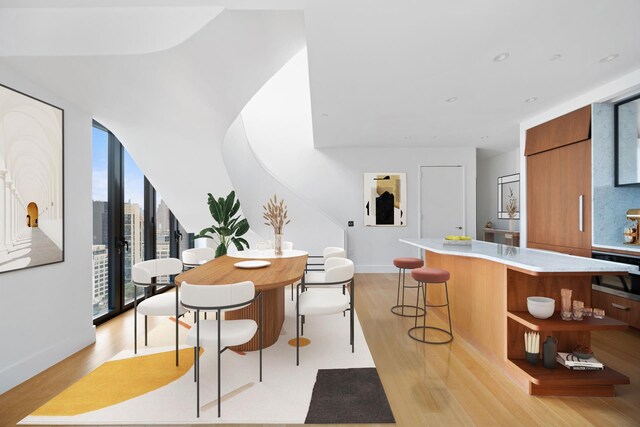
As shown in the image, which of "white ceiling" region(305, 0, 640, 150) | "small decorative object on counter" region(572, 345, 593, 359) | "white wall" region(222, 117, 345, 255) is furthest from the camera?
"white wall" region(222, 117, 345, 255)

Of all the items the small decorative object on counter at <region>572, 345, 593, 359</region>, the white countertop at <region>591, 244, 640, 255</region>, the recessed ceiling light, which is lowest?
the small decorative object on counter at <region>572, 345, 593, 359</region>

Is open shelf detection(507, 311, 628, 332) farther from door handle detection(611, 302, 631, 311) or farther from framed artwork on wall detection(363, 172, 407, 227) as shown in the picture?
framed artwork on wall detection(363, 172, 407, 227)

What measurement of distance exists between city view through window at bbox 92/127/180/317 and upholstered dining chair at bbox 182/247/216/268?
0.99m

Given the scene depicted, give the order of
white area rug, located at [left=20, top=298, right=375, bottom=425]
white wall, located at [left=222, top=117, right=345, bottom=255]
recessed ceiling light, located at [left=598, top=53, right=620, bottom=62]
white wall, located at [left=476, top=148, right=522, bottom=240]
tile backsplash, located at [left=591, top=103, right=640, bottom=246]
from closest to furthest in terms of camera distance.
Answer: white area rug, located at [left=20, top=298, right=375, bottom=425] < recessed ceiling light, located at [left=598, top=53, right=620, bottom=62] < tile backsplash, located at [left=591, top=103, right=640, bottom=246] < white wall, located at [left=222, top=117, right=345, bottom=255] < white wall, located at [left=476, top=148, right=522, bottom=240]

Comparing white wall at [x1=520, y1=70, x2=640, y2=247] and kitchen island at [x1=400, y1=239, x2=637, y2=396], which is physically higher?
white wall at [x1=520, y1=70, x2=640, y2=247]

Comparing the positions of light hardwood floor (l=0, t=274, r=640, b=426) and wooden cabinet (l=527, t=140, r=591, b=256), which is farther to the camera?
wooden cabinet (l=527, t=140, r=591, b=256)

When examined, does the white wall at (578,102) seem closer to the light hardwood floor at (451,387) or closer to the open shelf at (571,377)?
the light hardwood floor at (451,387)

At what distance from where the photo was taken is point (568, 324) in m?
2.23

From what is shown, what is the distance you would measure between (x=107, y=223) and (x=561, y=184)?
5862mm

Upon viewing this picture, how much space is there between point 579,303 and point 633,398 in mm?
688

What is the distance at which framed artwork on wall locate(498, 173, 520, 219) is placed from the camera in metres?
6.70

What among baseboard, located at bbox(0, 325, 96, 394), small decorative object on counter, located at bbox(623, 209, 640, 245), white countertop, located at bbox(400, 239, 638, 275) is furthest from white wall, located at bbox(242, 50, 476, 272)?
baseboard, located at bbox(0, 325, 96, 394)

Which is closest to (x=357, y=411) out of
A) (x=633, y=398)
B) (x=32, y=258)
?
(x=633, y=398)

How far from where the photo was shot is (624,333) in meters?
3.33
